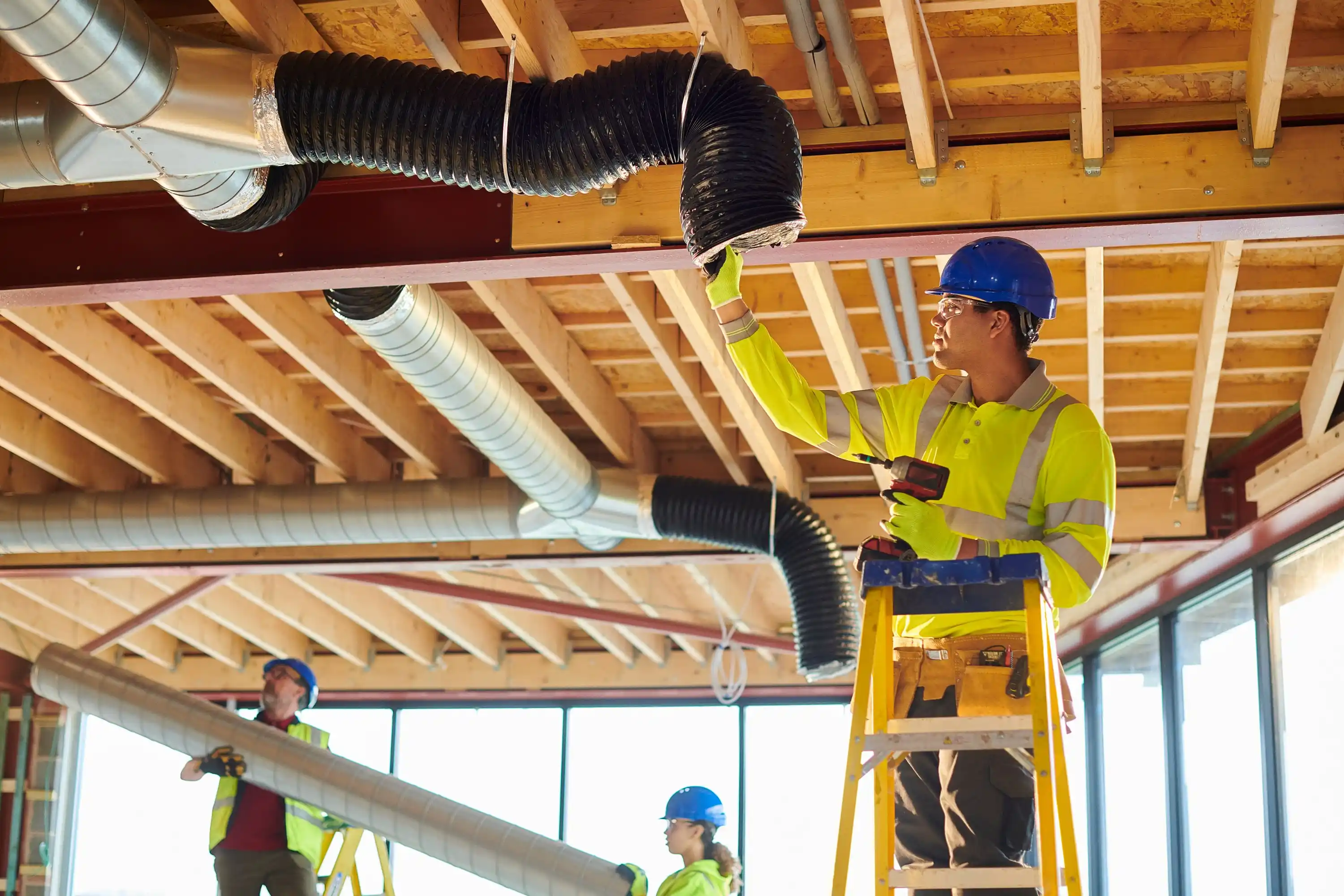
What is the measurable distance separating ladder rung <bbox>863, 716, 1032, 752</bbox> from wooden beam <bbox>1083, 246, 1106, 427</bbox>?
2075 mm

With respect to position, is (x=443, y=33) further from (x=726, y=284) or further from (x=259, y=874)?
(x=259, y=874)

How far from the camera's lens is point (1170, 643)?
776 cm

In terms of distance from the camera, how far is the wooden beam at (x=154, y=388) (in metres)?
5.79

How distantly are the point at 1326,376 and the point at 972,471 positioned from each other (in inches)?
133

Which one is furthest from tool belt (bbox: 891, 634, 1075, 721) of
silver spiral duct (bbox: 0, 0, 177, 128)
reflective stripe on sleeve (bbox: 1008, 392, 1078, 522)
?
silver spiral duct (bbox: 0, 0, 177, 128)

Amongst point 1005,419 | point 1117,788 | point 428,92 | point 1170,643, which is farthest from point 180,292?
point 1117,788

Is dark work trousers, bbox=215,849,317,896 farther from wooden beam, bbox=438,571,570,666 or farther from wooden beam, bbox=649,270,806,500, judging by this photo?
wooden beam, bbox=649,270,806,500

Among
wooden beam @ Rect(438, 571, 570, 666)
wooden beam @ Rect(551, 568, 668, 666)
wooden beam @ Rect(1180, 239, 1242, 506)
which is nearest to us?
wooden beam @ Rect(1180, 239, 1242, 506)

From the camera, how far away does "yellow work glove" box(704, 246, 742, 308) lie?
2873mm

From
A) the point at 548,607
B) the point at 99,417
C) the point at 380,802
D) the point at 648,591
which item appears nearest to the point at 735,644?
the point at 548,607

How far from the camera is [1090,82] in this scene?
3.92 m

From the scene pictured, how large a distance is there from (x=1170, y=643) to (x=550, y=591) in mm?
3917

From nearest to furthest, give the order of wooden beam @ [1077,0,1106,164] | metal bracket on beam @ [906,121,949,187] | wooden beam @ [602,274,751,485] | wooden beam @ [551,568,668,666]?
wooden beam @ [1077,0,1106,164], metal bracket on beam @ [906,121,949,187], wooden beam @ [602,274,751,485], wooden beam @ [551,568,668,666]

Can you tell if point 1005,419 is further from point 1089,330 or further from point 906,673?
point 1089,330
